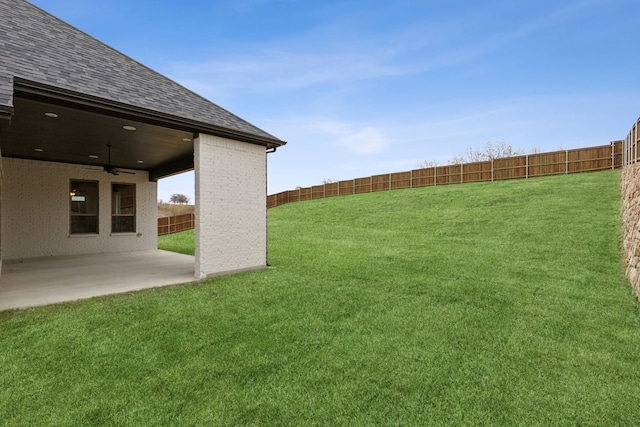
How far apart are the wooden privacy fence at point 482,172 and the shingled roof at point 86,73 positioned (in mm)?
15623

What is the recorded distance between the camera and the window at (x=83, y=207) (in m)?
9.97

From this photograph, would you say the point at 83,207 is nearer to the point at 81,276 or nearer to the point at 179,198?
the point at 81,276

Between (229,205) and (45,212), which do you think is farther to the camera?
(45,212)

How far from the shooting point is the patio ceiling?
5.12m

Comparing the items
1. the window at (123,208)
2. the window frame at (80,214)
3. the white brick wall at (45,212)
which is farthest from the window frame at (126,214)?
the window frame at (80,214)

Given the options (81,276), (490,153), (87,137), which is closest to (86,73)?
(87,137)

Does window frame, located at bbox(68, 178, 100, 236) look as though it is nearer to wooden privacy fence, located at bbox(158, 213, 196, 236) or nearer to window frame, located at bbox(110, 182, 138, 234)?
window frame, located at bbox(110, 182, 138, 234)

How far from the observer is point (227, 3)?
11.9 meters

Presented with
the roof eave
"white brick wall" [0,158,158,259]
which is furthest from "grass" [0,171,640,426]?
"white brick wall" [0,158,158,259]

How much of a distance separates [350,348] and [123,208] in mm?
10900

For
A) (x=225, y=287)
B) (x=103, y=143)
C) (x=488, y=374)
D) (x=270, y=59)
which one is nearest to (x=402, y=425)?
(x=488, y=374)

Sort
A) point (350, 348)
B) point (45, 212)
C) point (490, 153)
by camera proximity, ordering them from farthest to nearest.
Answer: point (490, 153), point (45, 212), point (350, 348)

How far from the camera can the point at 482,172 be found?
18.8m

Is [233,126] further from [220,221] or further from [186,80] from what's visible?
[186,80]
